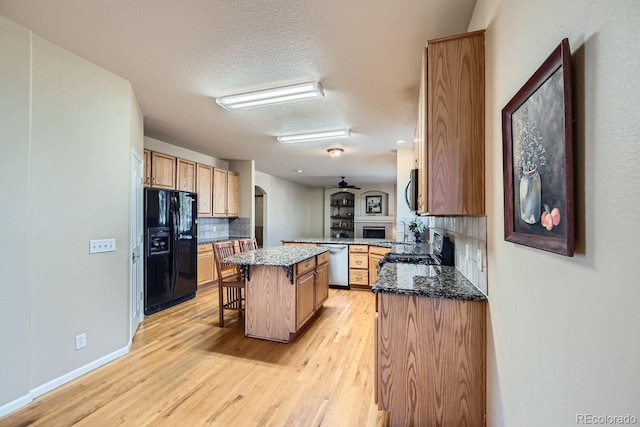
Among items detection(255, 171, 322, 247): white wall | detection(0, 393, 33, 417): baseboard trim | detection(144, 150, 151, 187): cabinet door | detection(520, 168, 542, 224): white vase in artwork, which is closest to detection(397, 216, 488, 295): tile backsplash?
detection(520, 168, 542, 224): white vase in artwork

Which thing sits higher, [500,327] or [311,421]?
[500,327]

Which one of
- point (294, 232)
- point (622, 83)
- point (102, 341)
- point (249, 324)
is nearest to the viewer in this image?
point (622, 83)

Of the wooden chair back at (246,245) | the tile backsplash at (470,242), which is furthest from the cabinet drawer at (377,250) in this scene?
the tile backsplash at (470,242)

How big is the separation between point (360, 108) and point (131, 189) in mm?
2466

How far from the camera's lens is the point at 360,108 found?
3.01 meters

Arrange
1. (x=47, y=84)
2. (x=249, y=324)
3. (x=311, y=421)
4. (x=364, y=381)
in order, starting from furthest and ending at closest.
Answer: (x=249, y=324)
(x=364, y=381)
(x=47, y=84)
(x=311, y=421)

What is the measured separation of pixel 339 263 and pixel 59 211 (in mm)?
3872

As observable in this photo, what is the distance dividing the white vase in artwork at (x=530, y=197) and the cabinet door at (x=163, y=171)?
13.6 ft

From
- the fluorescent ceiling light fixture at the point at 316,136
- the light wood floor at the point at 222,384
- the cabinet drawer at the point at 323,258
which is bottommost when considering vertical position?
the light wood floor at the point at 222,384

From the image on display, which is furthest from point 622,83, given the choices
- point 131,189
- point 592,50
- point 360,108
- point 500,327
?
point 131,189

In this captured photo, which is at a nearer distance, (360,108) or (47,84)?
(47,84)

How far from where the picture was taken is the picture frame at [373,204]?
385 inches

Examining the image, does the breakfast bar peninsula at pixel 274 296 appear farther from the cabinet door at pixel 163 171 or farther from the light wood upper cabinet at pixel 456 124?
the cabinet door at pixel 163 171

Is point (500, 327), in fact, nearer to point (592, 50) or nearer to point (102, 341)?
point (592, 50)
